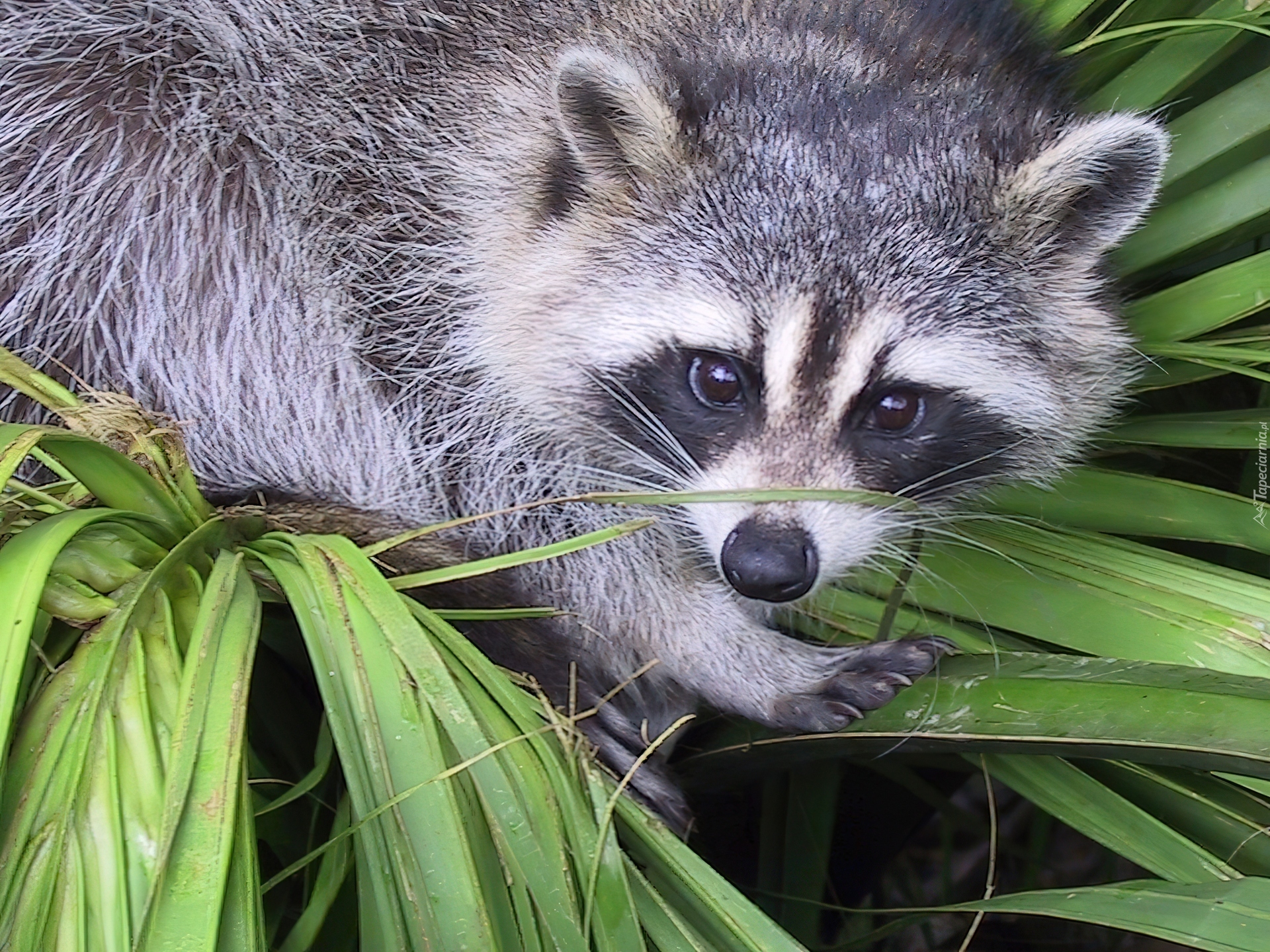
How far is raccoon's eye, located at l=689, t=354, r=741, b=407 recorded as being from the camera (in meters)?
→ 1.94

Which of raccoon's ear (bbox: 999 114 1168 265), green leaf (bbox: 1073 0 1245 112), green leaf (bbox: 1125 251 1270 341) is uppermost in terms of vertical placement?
green leaf (bbox: 1073 0 1245 112)

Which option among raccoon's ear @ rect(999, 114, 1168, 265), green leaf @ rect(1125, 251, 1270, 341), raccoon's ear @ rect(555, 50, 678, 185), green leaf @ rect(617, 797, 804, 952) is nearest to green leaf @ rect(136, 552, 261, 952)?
green leaf @ rect(617, 797, 804, 952)

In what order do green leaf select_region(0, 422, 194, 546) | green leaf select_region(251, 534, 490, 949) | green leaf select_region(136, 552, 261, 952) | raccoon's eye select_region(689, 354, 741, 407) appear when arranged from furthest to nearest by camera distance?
1. raccoon's eye select_region(689, 354, 741, 407)
2. green leaf select_region(0, 422, 194, 546)
3. green leaf select_region(251, 534, 490, 949)
4. green leaf select_region(136, 552, 261, 952)

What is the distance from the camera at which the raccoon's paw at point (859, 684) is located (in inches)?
80.7

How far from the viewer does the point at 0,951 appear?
1241 millimetres

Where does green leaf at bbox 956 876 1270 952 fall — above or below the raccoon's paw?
below

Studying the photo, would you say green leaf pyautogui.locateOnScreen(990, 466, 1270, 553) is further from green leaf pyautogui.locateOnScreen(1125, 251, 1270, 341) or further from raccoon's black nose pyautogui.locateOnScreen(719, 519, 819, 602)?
raccoon's black nose pyautogui.locateOnScreen(719, 519, 819, 602)

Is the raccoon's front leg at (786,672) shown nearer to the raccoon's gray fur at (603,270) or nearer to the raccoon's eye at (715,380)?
the raccoon's gray fur at (603,270)

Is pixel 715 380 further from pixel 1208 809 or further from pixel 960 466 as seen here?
pixel 1208 809

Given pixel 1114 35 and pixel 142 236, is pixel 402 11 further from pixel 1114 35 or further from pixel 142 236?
pixel 1114 35

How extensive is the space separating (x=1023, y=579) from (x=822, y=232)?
30.6 inches

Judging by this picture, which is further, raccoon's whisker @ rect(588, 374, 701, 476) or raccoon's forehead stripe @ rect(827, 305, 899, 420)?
raccoon's whisker @ rect(588, 374, 701, 476)

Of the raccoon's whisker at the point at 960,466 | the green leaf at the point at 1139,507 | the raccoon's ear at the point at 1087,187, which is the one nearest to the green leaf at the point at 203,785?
the raccoon's whisker at the point at 960,466

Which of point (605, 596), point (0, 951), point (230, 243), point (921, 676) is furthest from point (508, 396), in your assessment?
point (0, 951)
